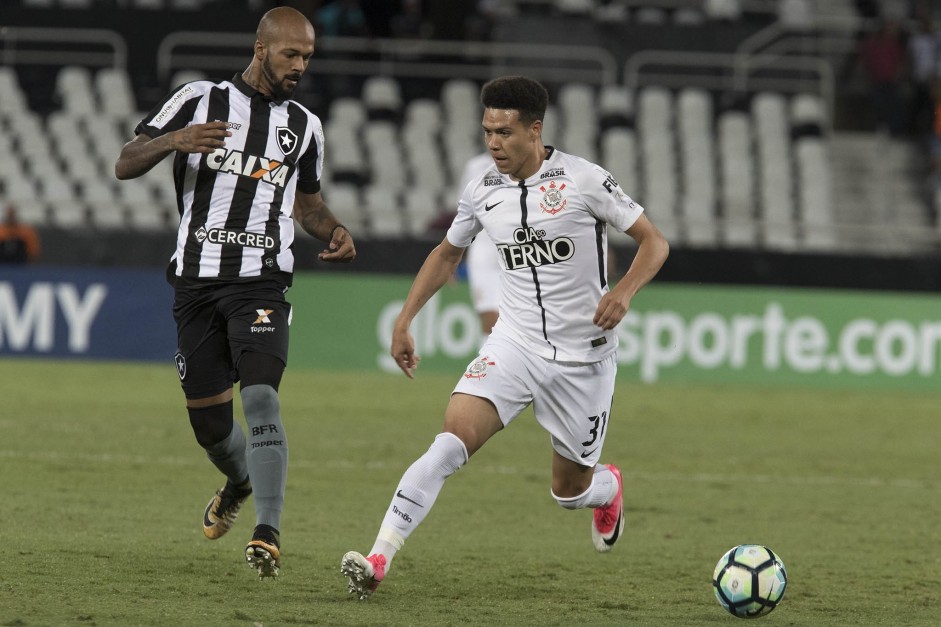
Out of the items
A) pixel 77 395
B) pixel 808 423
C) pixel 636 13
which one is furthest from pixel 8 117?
pixel 808 423

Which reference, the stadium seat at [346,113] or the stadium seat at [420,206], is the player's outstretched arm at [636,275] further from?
the stadium seat at [346,113]

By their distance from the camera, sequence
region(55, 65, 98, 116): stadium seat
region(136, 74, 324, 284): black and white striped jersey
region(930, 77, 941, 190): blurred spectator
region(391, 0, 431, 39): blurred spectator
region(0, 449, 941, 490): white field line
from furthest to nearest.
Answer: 1. region(391, 0, 431, 39): blurred spectator
2. region(930, 77, 941, 190): blurred spectator
3. region(55, 65, 98, 116): stadium seat
4. region(0, 449, 941, 490): white field line
5. region(136, 74, 324, 284): black and white striped jersey

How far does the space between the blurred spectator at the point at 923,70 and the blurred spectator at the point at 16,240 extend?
532 inches

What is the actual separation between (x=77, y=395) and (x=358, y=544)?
7671 millimetres

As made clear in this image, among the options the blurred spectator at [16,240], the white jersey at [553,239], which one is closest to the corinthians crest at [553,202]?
the white jersey at [553,239]

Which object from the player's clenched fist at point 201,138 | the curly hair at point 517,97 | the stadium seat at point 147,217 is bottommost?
the stadium seat at point 147,217

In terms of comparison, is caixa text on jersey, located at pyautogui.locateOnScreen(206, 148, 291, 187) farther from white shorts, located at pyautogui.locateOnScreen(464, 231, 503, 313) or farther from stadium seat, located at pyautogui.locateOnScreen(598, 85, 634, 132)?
stadium seat, located at pyautogui.locateOnScreen(598, 85, 634, 132)

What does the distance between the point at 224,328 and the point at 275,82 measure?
3.80ft

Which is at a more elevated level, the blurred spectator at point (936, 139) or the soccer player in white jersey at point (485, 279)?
the blurred spectator at point (936, 139)

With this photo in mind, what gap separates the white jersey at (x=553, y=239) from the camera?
6660 mm

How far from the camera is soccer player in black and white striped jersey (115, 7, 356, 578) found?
261 inches

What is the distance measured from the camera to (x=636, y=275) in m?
6.47

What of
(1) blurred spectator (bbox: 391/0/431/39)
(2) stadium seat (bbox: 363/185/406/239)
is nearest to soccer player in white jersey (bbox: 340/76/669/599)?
(2) stadium seat (bbox: 363/185/406/239)

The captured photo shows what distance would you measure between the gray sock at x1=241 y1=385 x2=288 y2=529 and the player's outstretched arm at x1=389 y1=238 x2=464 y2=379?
593 millimetres
